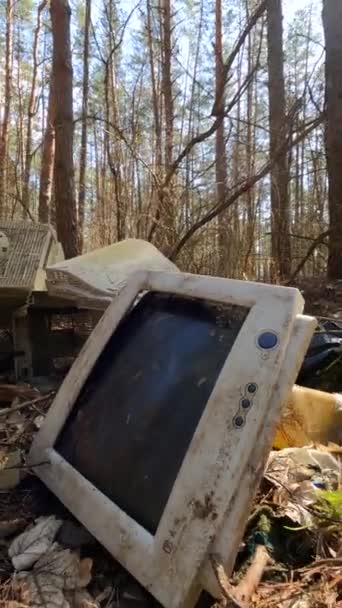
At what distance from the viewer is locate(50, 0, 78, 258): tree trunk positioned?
16.1 ft

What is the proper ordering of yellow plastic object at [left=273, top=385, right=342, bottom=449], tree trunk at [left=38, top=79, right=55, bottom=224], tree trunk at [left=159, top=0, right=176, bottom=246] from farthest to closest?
1. tree trunk at [left=38, top=79, right=55, bottom=224]
2. tree trunk at [left=159, top=0, right=176, bottom=246]
3. yellow plastic object at [left=273, top=385, right=342, bottom=449]

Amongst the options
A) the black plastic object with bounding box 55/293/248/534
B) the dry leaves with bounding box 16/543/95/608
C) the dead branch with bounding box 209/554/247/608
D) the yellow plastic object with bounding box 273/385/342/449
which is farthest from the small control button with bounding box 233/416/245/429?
the yellow plastic object with bounding box 273/385/342/449

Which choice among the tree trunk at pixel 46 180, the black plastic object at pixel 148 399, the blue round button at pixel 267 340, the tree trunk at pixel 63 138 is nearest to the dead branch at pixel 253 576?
the black plastic object at pixel 148 399

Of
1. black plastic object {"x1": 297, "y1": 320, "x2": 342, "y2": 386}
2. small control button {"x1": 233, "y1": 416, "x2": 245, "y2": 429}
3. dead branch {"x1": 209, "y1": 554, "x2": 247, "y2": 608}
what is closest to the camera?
dead branch {"x1": 209, "y1": 554, "x2": 247, "y2": 608}

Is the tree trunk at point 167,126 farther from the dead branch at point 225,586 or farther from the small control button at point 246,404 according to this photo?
the dead branch at point 225,586

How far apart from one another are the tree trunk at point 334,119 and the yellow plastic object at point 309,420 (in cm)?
258

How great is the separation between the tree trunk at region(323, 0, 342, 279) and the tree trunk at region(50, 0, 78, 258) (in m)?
2.45

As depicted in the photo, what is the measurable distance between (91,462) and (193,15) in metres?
12.5

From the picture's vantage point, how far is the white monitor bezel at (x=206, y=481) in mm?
862

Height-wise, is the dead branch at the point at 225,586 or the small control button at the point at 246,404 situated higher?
the small control button at the point at 246,404

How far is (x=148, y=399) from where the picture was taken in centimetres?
116

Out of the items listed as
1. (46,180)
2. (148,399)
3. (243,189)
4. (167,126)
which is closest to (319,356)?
(148,399)

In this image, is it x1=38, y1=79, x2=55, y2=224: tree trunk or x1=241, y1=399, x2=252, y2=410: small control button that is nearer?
x1=241, y1=399, x2=252, y2=410: small control button

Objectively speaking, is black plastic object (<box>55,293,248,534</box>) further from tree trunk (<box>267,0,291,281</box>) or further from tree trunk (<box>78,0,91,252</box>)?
tree trunk (<box>78,0,91,252</box>)
